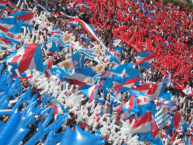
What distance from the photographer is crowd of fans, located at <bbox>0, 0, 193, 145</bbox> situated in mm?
12672

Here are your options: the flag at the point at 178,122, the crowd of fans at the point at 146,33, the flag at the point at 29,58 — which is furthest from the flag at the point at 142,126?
the flag at the point at 29,58

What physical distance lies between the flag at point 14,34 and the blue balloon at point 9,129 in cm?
492

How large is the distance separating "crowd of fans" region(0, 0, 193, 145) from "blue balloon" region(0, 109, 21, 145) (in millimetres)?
4204

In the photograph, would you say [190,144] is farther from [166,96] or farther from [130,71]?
[130,71]

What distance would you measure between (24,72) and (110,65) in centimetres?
558

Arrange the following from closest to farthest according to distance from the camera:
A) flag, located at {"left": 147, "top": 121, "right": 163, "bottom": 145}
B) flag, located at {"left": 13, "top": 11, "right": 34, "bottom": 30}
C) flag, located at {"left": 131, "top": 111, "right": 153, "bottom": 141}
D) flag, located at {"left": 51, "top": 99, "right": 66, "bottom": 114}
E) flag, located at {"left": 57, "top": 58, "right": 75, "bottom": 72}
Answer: flag, located at {"left": 51, "top": 99, "right": 66, "bottom": 114} → flag, located at {"left": 131, "top": 111, "right": 153, "bottom": 141} → flag, located at {"left": 147, "top": 121, "right": 163, "bottom": 145} → flag, located at {"left": 57, "top": 58, "right": 75, "bottom": 72} → flag, located at {"left": 13, "top": 11, "right": 34, "bottom": 30}

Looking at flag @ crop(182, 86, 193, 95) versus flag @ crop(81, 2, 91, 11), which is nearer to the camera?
flag @ crop(182, 86, 193, 95)

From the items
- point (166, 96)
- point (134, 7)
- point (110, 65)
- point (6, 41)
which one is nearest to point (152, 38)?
point (134, 7)

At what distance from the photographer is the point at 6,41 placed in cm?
808

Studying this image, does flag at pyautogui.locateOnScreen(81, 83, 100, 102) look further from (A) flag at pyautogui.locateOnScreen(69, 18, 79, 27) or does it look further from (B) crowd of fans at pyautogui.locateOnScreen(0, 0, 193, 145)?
(A) flag at pyautogui.locateOnScreen(69, 18, 79, 27)

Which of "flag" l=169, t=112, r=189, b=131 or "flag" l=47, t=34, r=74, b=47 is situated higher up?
"flag" l=47, t=34, r=74, b=47

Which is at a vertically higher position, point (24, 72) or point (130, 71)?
point (24, 72)

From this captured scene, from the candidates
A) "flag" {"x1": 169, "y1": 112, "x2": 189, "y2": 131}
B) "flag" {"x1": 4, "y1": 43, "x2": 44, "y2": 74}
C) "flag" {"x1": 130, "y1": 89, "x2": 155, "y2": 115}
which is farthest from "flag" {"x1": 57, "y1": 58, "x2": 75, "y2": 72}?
"flag" {"x1": 169, "y1": 112, "x2": 189, "y2": 131}

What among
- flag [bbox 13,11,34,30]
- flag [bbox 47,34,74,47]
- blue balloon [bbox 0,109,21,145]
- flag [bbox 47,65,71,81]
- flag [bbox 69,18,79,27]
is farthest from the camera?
flag [bbox 69,18,79,27]
